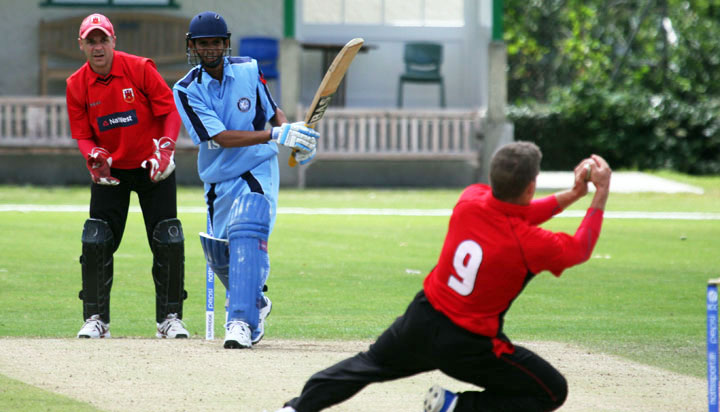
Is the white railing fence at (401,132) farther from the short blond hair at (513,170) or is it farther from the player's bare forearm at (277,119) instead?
the short blond hair at (513,170)

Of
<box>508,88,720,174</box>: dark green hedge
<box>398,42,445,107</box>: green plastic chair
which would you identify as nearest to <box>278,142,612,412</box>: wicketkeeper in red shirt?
<box>398,42,445,107</box>: green plastic chair

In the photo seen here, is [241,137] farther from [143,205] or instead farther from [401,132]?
[401,132]

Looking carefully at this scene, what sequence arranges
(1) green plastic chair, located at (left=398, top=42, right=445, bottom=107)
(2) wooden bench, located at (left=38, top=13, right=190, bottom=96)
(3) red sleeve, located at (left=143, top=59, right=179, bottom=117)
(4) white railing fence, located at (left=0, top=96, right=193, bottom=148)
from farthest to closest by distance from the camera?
A: (1) green plastic chair, located at (left=398, top=42, right=445, bottom=107) → (2) wooden bench, located at (left=38, top=13, right=190, bottom=96) → (4) white railing fence, located at (left=0, top=96, right=193, bottom=148) → (3) red sleeve, located at (left=143, top=59, right=179, bottom=117)

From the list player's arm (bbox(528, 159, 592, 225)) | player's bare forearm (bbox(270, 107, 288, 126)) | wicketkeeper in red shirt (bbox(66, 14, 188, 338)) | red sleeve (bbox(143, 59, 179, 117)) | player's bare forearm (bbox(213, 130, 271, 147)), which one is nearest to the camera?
player's arm (bbox(528, 159, 592, 225))

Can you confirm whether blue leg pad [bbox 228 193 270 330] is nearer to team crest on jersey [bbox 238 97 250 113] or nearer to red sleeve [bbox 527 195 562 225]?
team crest on jersey [bbox 238 97 250 113]

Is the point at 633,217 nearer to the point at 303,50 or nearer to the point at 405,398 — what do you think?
the point at 303,50

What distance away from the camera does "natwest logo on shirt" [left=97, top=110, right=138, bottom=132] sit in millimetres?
7059

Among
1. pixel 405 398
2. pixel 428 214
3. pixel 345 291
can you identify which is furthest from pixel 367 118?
pixel 405 398

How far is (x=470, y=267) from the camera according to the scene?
448cm

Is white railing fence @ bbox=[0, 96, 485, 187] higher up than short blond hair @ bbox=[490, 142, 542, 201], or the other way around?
short blond hair @ bbox=[490, 142, 542, 201]

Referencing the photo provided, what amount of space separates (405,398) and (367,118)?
50.0 ft

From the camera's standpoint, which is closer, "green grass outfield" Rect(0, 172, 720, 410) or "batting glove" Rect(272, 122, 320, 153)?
"batting glove" Rect(272, 122, 320, 153)

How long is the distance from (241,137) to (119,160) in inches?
38.1

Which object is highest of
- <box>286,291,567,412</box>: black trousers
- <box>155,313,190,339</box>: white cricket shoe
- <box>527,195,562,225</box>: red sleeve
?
<box>527,195,562,225</box>: red sleeve
